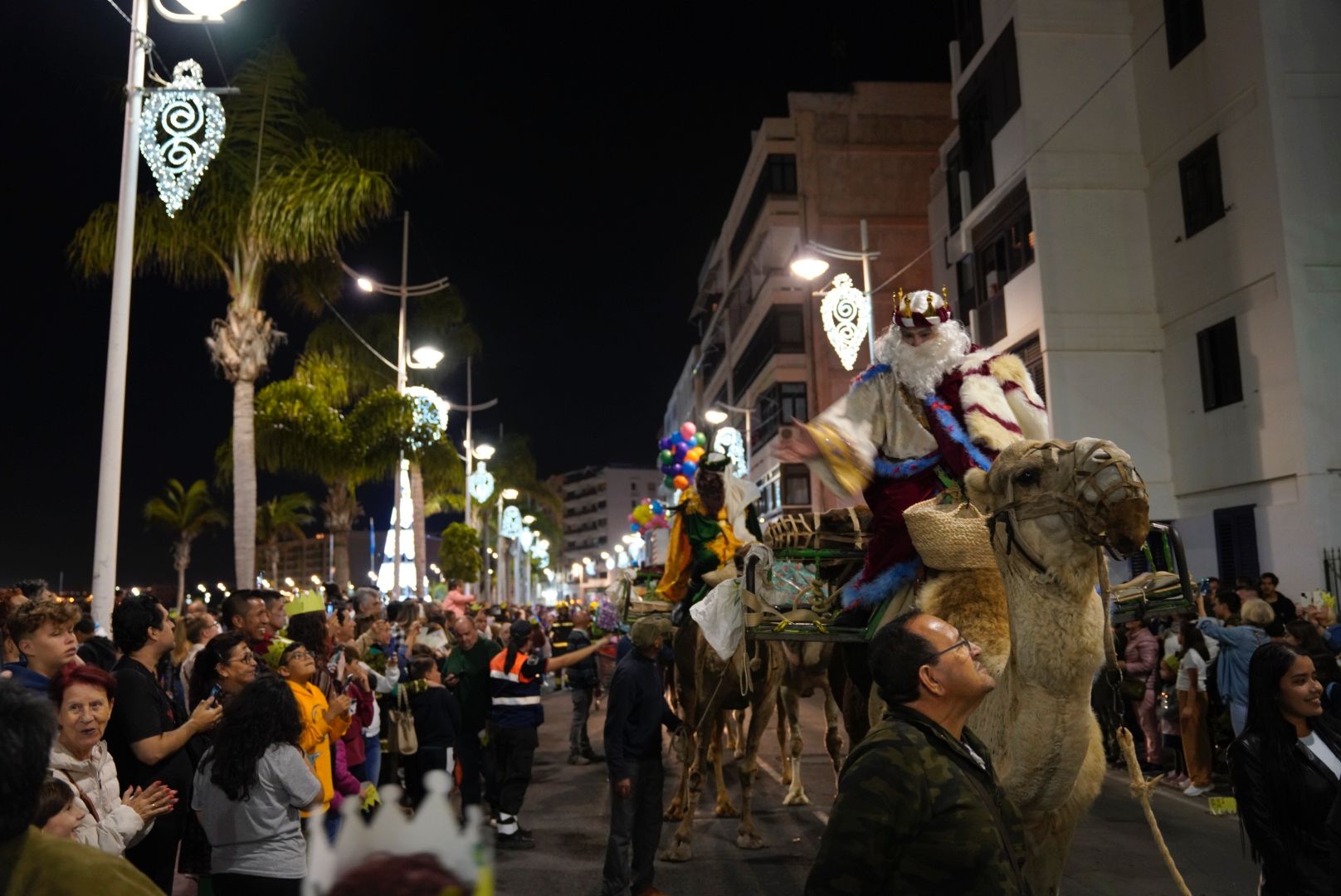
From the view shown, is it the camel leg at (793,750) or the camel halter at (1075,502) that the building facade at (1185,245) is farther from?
the camel halter at (1075,502)

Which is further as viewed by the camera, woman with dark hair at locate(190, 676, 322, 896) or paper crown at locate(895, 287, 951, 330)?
paper crown at locate(895, 287, 951, 330)

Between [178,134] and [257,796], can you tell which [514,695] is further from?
[178,134]

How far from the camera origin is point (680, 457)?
693 inches

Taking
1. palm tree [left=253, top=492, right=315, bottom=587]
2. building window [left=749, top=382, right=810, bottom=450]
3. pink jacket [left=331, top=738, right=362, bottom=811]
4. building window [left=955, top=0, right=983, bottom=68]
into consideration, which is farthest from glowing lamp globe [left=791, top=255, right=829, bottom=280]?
palm tree [left=253, top=492, right=315, bottom=587]

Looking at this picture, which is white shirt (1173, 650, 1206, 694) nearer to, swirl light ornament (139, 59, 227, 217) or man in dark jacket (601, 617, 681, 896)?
man in dark jacket (601, 617, 681, 896)

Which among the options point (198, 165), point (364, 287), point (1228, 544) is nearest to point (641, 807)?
point (198, 165)

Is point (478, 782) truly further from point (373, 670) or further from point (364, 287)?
point (364, 287)

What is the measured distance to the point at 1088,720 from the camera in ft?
14.5

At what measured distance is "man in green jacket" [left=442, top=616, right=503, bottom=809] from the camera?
10773 mm

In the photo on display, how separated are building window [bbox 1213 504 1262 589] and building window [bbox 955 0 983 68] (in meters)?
12.9

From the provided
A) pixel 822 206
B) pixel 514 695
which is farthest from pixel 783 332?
pixel 514 695

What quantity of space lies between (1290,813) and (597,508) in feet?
592

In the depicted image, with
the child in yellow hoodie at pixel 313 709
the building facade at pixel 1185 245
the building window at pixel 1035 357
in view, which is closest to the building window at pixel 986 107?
the building facade at pixel 1185 245

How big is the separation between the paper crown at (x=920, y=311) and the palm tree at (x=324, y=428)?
76.0 feet
